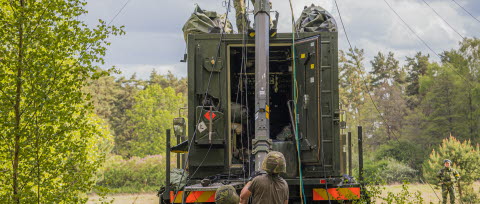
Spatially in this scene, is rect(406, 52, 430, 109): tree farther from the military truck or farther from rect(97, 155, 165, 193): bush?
the military truck

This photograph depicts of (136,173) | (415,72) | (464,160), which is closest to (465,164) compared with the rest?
(464,160)

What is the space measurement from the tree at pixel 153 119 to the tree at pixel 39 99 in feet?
101

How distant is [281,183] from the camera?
461cm

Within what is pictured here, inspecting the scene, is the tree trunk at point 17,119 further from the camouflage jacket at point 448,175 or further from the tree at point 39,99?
the camouflage jacket at point 448,175

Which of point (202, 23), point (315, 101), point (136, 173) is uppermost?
point (202, 23)

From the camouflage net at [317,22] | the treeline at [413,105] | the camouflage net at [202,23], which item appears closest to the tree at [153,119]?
the treeline at [413,105]

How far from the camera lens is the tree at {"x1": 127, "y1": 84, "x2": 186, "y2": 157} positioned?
127 feet

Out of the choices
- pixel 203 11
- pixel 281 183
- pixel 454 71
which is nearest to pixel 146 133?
pixel 454 71

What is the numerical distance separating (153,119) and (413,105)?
79.8ft

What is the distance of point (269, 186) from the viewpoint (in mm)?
4516

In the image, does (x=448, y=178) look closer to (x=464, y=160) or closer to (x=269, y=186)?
(x=464, y=160)

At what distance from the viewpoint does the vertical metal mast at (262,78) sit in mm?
6324

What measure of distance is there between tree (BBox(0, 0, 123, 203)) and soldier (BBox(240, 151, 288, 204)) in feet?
10.4

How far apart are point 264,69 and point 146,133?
33724 millimetres
